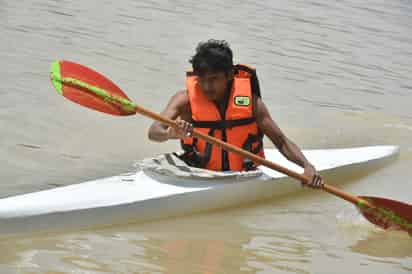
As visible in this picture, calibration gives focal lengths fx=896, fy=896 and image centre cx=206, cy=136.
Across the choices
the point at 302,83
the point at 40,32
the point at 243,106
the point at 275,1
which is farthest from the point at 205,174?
the point at 275,1

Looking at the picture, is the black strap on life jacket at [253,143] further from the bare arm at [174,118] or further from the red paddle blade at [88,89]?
the red paddle blade at [88,89]

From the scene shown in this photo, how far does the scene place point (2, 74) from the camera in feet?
25.4

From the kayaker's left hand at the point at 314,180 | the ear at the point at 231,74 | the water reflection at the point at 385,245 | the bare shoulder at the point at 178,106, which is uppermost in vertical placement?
the ear at the point at 231,74

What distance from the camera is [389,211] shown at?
5.23 m

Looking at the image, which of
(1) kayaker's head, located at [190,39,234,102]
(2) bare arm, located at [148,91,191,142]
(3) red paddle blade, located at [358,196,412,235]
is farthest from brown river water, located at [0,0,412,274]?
(1) kayaker's head, located at [190,39,234,102]

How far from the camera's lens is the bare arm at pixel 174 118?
471cm

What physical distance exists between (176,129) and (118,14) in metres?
5.83

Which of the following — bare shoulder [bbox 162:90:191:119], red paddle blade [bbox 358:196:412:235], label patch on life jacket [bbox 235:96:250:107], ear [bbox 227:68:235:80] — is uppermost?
ear [bbox 227:68:235:80]

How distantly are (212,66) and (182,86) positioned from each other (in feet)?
11.2

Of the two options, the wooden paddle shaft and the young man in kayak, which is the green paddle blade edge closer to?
the wooden paddle shaft

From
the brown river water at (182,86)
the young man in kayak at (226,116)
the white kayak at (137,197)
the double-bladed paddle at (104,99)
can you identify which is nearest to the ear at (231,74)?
the young man in kayak at (226,116)

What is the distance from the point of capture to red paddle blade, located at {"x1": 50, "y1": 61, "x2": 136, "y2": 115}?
16.0ft

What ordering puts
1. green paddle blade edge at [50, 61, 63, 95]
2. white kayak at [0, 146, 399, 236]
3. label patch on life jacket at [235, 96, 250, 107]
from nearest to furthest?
white kayak at [0, 146, 399, 236]
green paddle blade edge at [50, 61, 63, 95]
label patch on life jacket at [235, 96, 250, 107]

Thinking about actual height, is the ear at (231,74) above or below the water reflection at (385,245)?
above
